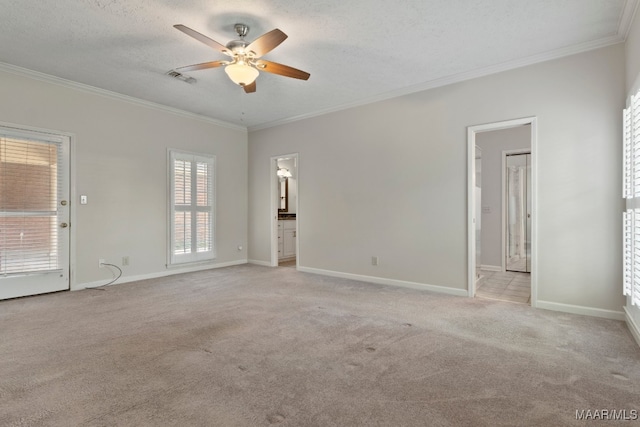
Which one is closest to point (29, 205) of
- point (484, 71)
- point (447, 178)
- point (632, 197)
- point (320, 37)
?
point (320, 37)

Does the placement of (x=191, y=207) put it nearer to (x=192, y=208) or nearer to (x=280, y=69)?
(x=192, y=208)

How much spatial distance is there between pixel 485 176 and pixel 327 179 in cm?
302

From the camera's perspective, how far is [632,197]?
2.80m

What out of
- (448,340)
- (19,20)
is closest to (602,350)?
(448,340)

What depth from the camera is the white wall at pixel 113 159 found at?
424 centimetres

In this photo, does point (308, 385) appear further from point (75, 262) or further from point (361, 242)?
point (75, 262)

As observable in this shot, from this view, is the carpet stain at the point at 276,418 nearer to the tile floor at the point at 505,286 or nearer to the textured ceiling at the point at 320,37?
the textured ceiling at the point at 320,37

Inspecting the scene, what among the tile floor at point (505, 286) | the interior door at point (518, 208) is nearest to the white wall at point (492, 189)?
the interior door at point (518, 208)

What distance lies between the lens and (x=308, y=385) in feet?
6.74

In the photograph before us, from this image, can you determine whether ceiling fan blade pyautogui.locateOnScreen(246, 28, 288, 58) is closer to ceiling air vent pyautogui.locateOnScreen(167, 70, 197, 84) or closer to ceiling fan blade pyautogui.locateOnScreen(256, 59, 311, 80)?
ceiling fan blade pyautogui.locateOnScreen(256, 59, 311, 80)

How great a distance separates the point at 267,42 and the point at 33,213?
3.70 m

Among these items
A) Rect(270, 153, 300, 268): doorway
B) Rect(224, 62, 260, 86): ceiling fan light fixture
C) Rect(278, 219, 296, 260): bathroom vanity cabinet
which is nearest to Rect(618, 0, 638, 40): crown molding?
Rect(224, 62, 260, 86): ceiling fan light fixture

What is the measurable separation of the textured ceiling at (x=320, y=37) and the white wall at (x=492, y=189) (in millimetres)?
2395

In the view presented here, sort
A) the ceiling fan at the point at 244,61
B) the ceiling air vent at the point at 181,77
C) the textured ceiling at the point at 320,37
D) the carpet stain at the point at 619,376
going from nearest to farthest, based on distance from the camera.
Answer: the carpet stain at the point at 619,376, the textured ceiling at the point at 320,37, the ceiling fan at the point at 244,61, the ceiling air vent at the point at 181,77
